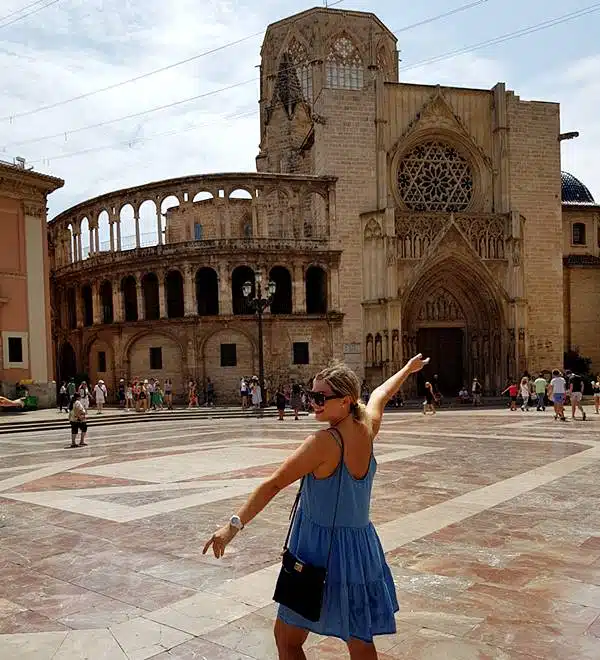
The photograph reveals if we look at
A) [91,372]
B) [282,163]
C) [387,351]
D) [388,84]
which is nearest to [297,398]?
[387,351]

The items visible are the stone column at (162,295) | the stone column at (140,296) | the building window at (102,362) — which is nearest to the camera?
the stone column at (162,295)

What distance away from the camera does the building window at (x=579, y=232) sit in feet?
136

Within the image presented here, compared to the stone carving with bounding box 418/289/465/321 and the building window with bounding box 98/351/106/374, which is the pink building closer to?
the building window with bounding box 98/351/106/374

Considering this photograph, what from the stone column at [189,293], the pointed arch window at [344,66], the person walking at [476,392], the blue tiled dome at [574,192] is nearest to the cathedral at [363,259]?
the stone column at [189,293]

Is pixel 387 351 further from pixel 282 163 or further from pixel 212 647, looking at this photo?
pixel 212 647

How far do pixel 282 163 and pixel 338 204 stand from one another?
9570 millimetres

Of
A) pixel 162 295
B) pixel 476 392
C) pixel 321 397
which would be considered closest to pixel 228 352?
pixel 162 295

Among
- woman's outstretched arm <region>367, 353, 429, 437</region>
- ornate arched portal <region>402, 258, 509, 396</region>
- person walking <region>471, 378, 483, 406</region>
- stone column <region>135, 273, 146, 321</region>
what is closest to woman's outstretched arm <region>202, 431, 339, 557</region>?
woman's outstretched arm <region>367, 353, 429, 437</region>

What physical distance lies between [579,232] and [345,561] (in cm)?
4305

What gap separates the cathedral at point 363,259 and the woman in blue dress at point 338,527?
92.9 feet

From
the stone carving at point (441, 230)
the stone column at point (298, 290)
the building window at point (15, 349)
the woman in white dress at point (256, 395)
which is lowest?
the woman in white dress at point (256, 395)

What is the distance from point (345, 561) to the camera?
10.1ft

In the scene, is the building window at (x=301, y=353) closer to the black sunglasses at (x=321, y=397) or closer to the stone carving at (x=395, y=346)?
the stone carving at (x=395, y=346)

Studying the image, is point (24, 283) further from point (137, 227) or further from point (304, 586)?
point (304, 586)
